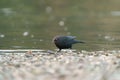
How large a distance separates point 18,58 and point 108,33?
995 cm

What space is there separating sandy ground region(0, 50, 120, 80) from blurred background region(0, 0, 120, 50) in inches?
102

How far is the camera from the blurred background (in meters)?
21.7

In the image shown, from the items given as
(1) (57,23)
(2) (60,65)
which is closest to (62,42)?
(2) (60,65)

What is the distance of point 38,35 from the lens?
2483 centimetres

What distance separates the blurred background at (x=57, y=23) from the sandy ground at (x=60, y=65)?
2590 millimetres

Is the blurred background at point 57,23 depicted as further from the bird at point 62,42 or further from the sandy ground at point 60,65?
the sandy ground at point 60,65

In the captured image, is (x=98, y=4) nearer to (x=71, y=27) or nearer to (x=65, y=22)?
(x=65, y=22)

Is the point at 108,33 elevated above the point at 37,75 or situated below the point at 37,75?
above

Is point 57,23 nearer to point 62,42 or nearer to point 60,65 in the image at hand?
point 62,42

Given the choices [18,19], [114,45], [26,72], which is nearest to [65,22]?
[18,19]

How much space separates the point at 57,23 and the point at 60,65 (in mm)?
19569

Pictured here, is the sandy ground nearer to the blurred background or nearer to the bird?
the bird

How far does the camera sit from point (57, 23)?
3219 centimetres

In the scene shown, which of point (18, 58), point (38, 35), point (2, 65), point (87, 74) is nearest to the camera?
point (87, 74)
